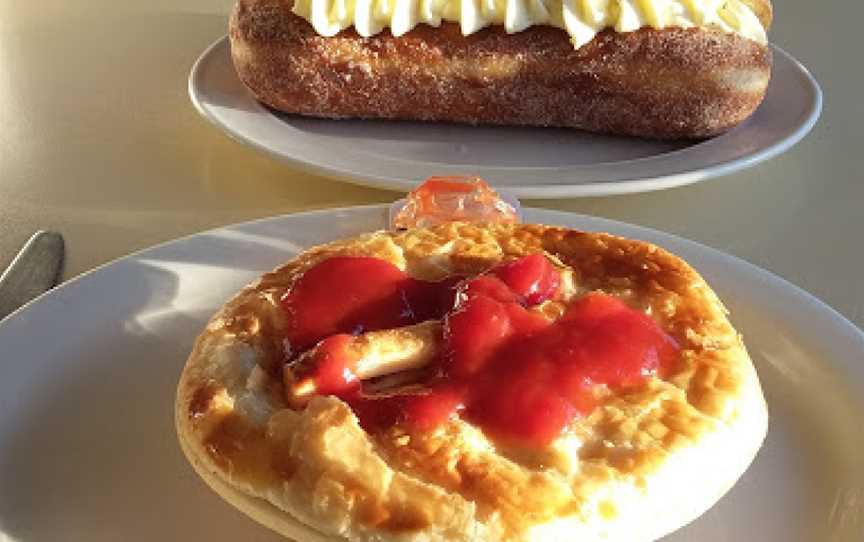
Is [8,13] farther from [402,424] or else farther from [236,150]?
[402,424]

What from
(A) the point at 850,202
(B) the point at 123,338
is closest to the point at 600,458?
(B) the point at 123,338

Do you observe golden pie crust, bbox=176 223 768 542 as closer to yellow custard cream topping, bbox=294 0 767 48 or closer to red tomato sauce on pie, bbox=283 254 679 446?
red tomato sauce on pie, bbox=283 254 679 446

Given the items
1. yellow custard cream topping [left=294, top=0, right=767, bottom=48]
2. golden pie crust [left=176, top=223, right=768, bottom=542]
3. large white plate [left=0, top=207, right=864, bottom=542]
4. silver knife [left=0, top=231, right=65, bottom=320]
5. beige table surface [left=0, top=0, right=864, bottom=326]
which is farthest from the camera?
yellow custard cream topping [left=294, top=0, right=767, bottom=48]

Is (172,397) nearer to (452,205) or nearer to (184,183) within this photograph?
(452,205)

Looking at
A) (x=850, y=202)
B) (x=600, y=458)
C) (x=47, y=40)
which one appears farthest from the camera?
(x=47, y=40)

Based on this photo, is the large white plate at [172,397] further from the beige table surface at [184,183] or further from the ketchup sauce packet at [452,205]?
the beige table surface at [184,183]

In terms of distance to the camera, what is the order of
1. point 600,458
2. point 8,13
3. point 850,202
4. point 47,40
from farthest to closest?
point 8,13 < point 47,40 < point 850,202 < point 600,458

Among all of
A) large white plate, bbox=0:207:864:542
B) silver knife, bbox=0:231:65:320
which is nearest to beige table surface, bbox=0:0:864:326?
silver knife, bbox=0:231:65:320
